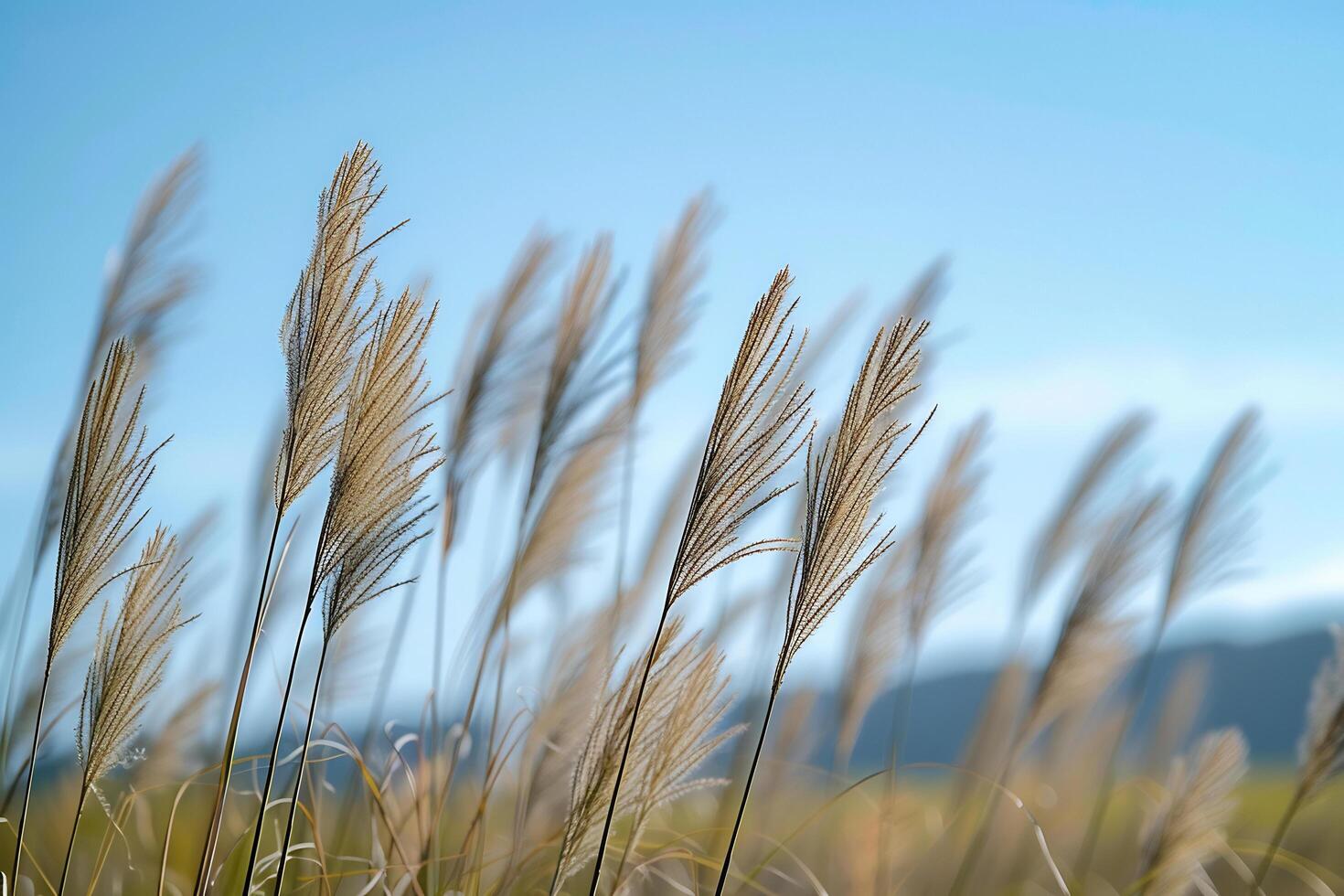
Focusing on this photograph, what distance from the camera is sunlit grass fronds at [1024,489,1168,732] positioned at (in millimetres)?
1912

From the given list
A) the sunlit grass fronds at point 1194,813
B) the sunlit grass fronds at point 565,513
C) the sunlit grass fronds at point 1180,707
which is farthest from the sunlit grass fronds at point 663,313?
the sunlit grass fronds at point 1180,707

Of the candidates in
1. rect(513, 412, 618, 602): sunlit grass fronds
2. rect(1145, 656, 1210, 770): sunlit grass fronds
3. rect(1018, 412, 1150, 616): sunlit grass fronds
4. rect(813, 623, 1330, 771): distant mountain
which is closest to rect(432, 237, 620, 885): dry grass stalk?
rect(513, 412, 618, 602): sunlit grass fronds

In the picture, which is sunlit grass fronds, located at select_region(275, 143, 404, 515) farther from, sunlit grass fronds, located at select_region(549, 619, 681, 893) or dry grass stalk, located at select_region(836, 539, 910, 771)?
dry grass stalk, located at select_region(836, 539, 910, 771)

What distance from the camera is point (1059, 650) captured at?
191cm

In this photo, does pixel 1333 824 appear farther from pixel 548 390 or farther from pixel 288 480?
pixel 288 480

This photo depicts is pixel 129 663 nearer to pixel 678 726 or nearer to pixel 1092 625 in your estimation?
pixel 678 726

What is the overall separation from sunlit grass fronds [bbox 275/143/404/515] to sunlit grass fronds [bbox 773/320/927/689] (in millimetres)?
538

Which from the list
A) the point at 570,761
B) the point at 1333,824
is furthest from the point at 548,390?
the point at 1333,824

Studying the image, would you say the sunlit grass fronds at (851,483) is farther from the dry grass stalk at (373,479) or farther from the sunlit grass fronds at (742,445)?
the dry grass stalk at (373,479)

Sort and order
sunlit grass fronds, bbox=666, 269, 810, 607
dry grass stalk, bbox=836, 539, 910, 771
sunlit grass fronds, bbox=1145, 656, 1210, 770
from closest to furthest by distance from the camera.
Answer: sunlit grass fronds, bbox=666, 269, 810, 607 < dry grass stalk, bbox=836, 539, 910, 771 < sunlit grass fronds, bbox=1145, 656, 1210, 770

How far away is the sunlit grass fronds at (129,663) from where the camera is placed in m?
1.20

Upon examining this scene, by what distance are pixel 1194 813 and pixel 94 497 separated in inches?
75.4

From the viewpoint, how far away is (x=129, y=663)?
3.98 feet

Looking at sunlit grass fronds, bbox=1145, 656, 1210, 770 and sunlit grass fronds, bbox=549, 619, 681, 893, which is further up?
sunlit grass fronds, bbox=549, 619, 681, 893
